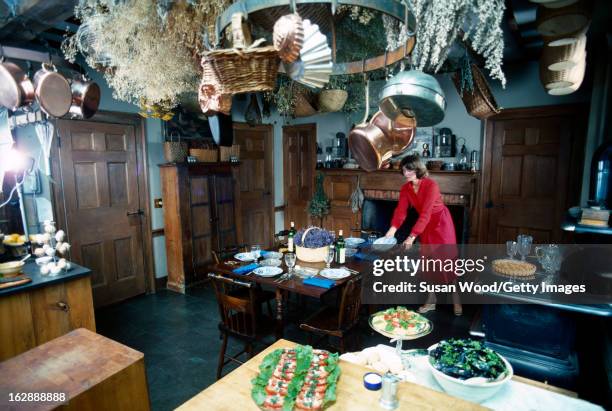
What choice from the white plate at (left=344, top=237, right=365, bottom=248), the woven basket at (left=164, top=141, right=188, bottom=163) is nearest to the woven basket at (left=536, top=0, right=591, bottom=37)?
the white plate at (left=344, top=237, right=365, bottom=248)

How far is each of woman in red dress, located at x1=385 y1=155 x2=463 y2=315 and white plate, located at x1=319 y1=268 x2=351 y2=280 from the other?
2.30 ft

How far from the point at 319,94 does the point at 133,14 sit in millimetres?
1495

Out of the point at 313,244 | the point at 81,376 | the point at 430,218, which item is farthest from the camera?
the point at 430,218

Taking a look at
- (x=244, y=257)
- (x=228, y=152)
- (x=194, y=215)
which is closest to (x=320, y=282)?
(x=244, y=257)

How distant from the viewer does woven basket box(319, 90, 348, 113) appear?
2.97 meters

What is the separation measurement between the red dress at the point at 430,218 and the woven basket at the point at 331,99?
1037mm

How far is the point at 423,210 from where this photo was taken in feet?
10.5

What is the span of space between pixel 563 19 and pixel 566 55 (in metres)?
0.25

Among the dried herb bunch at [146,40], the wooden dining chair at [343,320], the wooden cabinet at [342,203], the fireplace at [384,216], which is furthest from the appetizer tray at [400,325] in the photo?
the wooden cabinet at [342,203]

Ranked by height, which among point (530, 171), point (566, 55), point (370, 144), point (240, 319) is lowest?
point (240, 319)

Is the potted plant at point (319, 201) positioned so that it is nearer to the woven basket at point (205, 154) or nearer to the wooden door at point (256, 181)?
the wooden door at point (256, 181)

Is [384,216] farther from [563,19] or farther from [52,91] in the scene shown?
[52,91]

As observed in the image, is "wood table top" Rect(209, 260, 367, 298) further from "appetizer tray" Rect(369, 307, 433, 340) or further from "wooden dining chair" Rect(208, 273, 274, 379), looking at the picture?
"appetizer tray" Rect(369, 307, 433, 340)

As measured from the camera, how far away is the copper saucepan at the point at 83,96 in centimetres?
241
